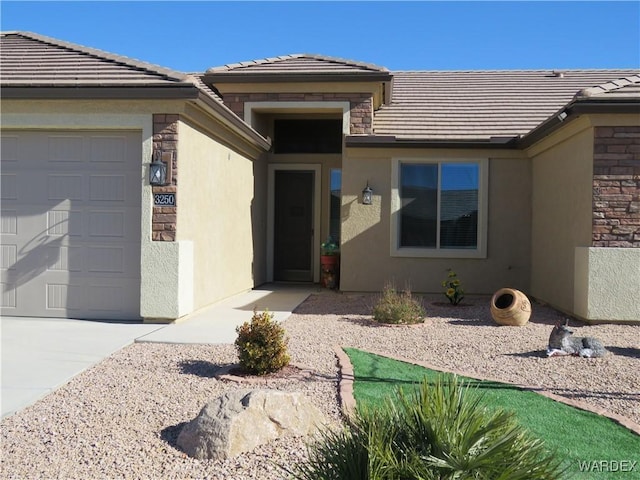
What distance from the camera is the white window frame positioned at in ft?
42.7

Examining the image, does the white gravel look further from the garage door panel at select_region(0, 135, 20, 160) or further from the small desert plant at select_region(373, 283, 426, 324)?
the garage door panel at select_region(0, 135, 20, 160)

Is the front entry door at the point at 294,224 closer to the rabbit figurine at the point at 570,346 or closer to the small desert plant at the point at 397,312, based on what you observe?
the small desert plant at the point at 397,312

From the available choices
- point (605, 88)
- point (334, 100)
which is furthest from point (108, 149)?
point (605, 88)

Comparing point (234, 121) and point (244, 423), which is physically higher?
point (234, 121)

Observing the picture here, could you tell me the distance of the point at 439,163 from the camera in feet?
42.9

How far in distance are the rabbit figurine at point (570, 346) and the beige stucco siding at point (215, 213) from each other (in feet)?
17.6

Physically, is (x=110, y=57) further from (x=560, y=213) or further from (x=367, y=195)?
(x=560, y=213)

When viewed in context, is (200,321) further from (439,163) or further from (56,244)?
(439,163)

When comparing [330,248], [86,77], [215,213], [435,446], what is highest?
[86,77]

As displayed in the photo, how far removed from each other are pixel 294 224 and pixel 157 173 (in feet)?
22.9

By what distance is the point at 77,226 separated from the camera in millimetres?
9266

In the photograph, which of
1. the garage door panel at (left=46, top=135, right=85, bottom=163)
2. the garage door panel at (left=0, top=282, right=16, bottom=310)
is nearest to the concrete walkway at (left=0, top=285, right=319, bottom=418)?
the garage door panel at (left=0, top=282, right=16, bottom=310)

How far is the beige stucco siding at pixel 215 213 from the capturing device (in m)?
9.41

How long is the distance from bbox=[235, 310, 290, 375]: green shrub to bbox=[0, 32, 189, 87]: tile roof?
432cm
